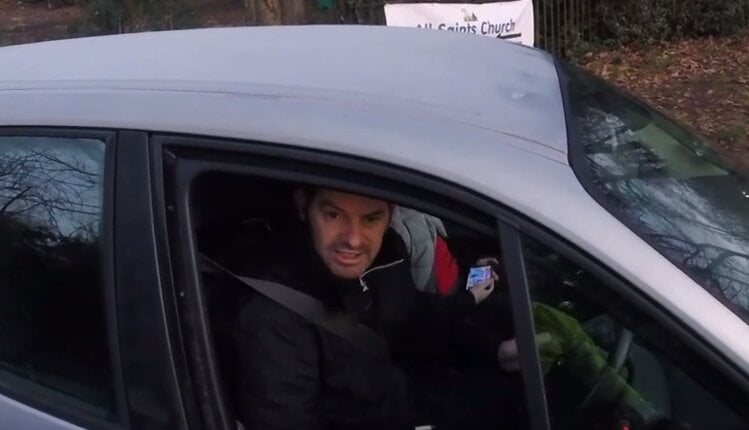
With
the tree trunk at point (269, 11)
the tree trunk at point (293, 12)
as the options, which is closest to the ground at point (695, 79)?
the tree trunk at point (293, 12)

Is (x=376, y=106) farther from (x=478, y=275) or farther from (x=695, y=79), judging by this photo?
(x=695, y=79)

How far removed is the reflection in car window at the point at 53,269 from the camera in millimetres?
2156

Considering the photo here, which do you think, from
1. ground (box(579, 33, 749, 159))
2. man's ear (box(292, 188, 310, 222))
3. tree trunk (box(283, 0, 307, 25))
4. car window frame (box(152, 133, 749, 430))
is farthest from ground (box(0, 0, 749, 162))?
car window frame (box(152, 133, 749, 430))

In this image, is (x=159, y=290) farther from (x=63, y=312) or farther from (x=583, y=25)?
(x=583, y=25)

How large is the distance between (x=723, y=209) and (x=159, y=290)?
1.10 meters

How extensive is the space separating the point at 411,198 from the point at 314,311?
1.84 ft

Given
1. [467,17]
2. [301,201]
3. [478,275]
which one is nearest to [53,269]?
[301,201]

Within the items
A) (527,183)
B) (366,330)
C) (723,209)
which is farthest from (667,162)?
(366,330)

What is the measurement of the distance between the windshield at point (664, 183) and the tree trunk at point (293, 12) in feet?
20.9

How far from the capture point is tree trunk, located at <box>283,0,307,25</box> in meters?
8.89

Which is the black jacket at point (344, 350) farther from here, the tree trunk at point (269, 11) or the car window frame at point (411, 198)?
the tree trunk at point (269, 11)

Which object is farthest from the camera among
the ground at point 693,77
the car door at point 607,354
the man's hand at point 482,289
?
the ground at point 693,77

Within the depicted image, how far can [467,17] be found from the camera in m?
7.08

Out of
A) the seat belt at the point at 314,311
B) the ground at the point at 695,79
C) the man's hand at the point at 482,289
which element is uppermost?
the seat belt at the point at 314,311
